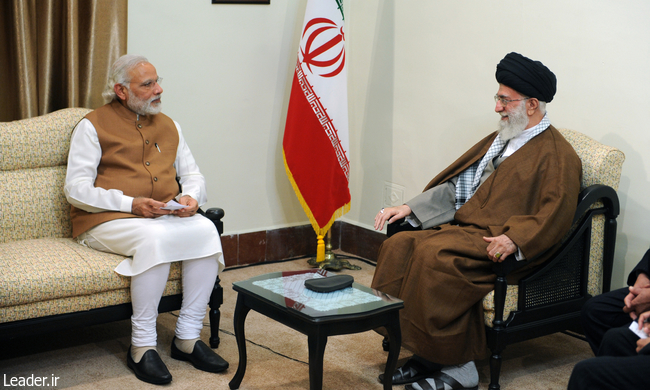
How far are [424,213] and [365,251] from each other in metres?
1.55

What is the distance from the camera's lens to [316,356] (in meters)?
2.18

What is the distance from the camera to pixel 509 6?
3.48 m

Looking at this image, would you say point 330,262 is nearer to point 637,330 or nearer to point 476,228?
point 476,228

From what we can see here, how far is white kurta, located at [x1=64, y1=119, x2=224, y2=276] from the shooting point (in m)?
2.71

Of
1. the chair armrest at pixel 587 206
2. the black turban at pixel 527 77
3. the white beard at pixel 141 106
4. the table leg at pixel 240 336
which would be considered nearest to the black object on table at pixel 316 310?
the table leg at pixel 240 336

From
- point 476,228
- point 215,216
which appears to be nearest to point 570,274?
point 476,228

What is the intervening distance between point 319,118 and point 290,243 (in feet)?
3.16

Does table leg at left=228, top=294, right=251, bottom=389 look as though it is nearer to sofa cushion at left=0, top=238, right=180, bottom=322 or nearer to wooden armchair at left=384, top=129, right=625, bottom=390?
sofa cushion at left=0, top=238, right=180, bottom=322

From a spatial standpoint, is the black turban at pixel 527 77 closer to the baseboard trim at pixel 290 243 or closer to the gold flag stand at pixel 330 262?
the baseboard trim at pixel 290 243

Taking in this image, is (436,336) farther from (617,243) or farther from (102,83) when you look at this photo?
(102,83)

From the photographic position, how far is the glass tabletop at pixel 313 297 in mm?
2207

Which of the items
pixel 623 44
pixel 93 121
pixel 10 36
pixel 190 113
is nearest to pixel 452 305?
pixel 623 44

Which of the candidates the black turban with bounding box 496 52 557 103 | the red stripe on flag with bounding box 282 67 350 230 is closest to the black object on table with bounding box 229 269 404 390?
the black turban with bounding box 496 52 557 103

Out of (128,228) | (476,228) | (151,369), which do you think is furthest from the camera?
(476,228)
